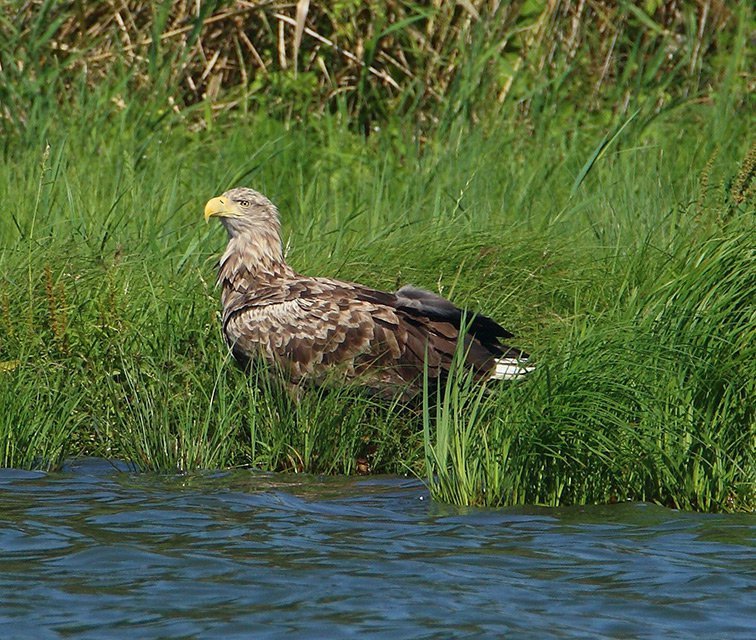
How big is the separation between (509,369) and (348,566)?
1.93 metres

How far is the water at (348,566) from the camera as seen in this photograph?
421cm

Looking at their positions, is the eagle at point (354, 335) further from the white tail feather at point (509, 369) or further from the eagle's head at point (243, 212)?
the eagle's head at point (243, 212)

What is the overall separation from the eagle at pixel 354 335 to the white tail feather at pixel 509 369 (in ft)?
0.52

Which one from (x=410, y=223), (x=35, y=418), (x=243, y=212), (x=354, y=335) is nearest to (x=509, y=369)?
(x=354, y=335)

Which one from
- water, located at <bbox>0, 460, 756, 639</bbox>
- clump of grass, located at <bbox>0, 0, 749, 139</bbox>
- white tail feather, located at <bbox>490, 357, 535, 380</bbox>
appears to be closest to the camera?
water, located at <bbox>0, 460, 756, 639</bbox>

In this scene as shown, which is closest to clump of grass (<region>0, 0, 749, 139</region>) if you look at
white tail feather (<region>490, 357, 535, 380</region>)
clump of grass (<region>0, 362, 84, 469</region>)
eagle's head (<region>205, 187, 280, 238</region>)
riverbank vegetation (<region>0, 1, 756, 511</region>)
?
riverbank vegetation (<region>0, 1, 756, 511</region>)

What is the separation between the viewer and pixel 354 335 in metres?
7.03

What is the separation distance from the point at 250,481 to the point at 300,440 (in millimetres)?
309

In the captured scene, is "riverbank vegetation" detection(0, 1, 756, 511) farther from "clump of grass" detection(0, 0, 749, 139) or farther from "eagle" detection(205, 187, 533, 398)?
"eagle" detection(205, 187, 533, 398)

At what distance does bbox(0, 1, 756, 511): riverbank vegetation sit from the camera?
5.59 meters

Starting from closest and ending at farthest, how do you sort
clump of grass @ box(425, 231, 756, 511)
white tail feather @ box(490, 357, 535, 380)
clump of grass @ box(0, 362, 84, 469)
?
1. clump of grass @ box(425, 231, 756, 511)
2. white tail feather @ box(490, 357, 535, 380)
3. clump of grass @ box(0, 362, 84, 469)

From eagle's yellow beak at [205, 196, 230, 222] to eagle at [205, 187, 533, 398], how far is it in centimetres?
57

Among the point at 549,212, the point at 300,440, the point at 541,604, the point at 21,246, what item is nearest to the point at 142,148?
the point at 21,246

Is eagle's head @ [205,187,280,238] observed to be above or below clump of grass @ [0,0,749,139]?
below
